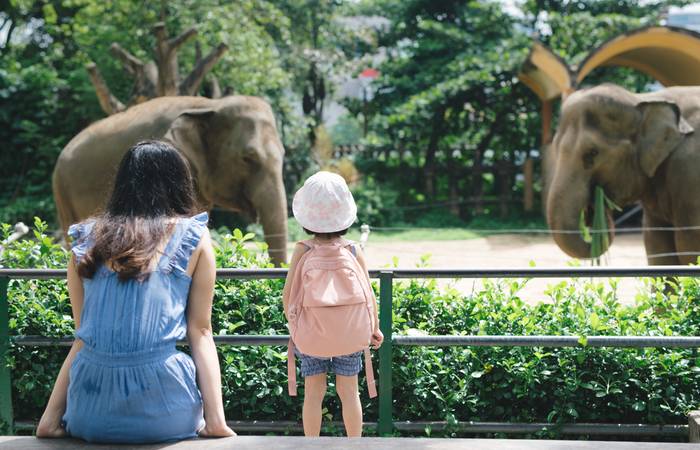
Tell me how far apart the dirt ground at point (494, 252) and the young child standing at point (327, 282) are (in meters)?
6.83

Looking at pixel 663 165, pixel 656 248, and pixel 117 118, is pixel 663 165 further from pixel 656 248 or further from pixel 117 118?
pixel 117 118

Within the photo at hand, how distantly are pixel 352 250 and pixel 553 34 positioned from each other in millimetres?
19387

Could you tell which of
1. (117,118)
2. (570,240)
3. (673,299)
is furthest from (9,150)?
(673,299)

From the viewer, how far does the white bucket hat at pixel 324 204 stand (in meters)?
3.20

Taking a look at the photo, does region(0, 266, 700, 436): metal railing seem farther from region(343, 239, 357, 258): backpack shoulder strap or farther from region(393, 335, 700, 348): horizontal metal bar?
region(343, 239, 357, 258): backpack shoulder strap

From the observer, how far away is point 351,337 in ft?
10.7

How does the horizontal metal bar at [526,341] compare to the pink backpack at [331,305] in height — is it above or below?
below

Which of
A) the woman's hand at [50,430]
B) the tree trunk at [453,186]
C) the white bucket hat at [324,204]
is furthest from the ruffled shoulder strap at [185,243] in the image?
the tree trunk at [453,186]

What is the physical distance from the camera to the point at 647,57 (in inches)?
530

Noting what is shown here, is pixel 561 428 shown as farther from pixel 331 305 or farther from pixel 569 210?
pixel 569 210

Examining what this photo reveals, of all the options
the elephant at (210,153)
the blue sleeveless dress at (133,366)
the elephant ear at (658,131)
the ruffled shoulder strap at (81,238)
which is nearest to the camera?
the blue sleeveless dress at (133,366)

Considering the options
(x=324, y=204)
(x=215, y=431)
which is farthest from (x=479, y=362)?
(x=215, y=431)

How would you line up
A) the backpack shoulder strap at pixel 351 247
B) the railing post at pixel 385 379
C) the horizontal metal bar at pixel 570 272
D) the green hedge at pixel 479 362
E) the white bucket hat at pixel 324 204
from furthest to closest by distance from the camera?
the green hedge at pixel 479 362, the railing post at pixel 385 379, the horizontal metal bar at pixel 570 272, the backpack shoulder strap at pixel 351 247, the white bucket hat at pixel 324 204

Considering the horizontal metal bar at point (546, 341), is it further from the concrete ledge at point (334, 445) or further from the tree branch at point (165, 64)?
the tree branch at point (165, 64)
